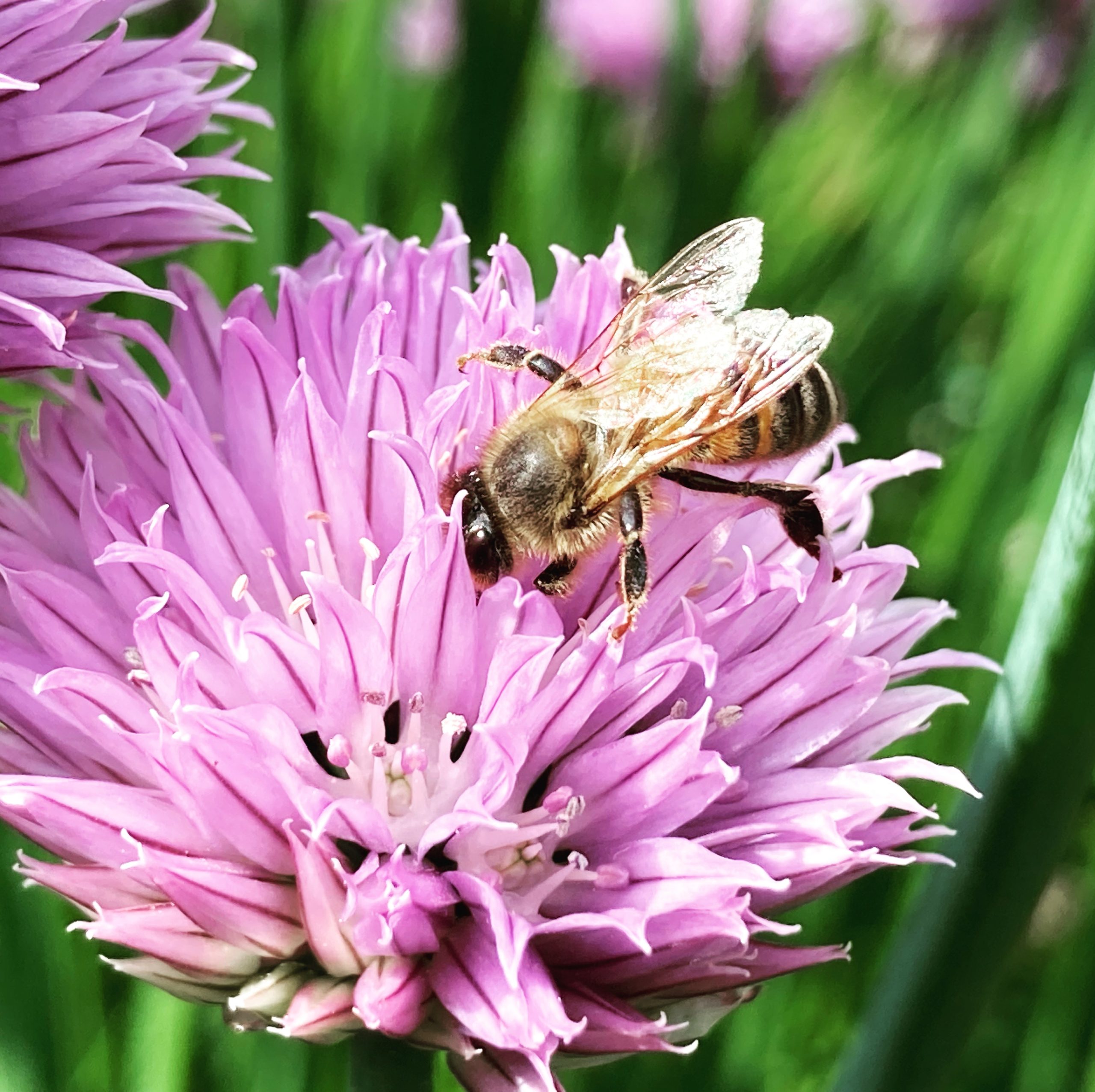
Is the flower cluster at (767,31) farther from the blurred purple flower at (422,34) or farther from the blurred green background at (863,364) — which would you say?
the blurred green background at (863,364)

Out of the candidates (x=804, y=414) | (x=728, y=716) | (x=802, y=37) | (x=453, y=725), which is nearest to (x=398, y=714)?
(x=453, y=725)

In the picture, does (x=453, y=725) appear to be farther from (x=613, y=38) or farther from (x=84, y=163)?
(x=613, y=38)

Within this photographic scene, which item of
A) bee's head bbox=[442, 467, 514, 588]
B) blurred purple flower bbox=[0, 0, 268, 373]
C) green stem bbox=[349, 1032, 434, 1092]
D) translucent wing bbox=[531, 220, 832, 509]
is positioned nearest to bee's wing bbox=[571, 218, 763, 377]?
translucent wing bbox=[531, 220, 832, 509]

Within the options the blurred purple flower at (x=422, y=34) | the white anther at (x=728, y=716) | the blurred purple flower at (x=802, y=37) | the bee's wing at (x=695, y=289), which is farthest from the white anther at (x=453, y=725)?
the blurred purple flower at (x=802, y=37)

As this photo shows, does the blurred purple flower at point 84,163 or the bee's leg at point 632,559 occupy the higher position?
the blurred purple flower at point 84,163

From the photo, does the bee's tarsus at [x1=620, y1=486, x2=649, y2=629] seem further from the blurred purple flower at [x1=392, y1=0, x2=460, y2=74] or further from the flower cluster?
the flower cluster
